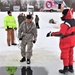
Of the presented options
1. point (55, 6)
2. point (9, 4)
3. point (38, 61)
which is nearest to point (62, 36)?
point (38, 61)

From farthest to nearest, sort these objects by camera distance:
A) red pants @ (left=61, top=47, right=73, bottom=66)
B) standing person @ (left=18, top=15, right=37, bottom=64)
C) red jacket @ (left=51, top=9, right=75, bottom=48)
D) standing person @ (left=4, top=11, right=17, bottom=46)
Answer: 1. standing person @ (left=4, top=11, right=17, bottom=46)
2. standing person @ (left=18, top=15, right=37, bottom=64)
3. red pants @ (left=61, top=47, right=73, bottom=66)
4. red jacket @ (left=51, top=9, right=75, bottom=48)

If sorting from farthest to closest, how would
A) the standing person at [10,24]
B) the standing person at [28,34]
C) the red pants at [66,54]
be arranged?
1. the standing person at [10,24]
2. the standing person at [28,34]
3. the red pants at [66,54]

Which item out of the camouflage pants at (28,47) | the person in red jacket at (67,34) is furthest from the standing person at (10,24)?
the person in red jacket at (67,34)

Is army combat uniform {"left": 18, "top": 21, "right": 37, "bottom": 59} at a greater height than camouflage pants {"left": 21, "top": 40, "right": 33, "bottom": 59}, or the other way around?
army combat uniform {"left": 18, "top": 21, "right": 37, "bottom": 59}

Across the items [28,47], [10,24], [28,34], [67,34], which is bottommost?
[28,47]

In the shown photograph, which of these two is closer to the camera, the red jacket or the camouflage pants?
the red jacket

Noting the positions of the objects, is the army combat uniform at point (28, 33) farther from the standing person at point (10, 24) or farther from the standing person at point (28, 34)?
the standing person at point (10, 24)

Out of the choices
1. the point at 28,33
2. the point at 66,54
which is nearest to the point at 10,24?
the point at 28,33

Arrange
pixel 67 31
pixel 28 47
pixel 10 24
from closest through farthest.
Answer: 1. pixel 67 31
2. pixel 28 47
3. pixel 10 24

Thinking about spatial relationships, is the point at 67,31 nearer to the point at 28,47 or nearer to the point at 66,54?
the point at 66,54

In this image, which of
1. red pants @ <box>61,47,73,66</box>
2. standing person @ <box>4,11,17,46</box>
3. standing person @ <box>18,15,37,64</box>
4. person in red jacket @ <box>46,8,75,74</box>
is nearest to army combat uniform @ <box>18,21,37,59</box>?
standing person @ <box>18,15,37,64</box>

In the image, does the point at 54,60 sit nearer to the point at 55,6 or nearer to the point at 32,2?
the point at 55,6

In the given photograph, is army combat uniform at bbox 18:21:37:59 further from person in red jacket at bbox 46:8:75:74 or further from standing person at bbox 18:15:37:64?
person in red jacket at bbox 46:8:75:74

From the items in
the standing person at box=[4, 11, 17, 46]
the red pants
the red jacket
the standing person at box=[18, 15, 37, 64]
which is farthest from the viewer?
the standing person at box=[4, 11, 17, 46]
